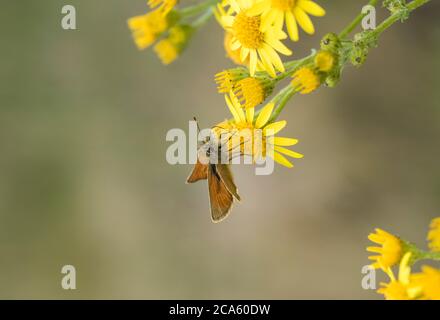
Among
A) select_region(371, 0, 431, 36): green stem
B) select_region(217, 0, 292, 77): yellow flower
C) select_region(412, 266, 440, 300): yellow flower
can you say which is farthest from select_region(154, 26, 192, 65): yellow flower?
select_region(412, 266, 440, 300): yellow flower

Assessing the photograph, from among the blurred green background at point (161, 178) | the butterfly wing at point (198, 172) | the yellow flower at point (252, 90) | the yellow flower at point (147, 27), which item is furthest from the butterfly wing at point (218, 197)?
the blurred green background at point (161, 178)

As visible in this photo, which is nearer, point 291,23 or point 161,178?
point 291,23

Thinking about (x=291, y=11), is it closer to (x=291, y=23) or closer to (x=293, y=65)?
(x=291, y=23)

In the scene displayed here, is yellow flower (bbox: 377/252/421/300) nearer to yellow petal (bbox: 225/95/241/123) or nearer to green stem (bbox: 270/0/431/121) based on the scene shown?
green stem (bbox: 270/0/431/121)

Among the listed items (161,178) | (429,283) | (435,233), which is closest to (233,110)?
(435,233)

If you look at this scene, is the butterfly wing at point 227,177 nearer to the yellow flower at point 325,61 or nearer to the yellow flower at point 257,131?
the yellow flower at point 257,131

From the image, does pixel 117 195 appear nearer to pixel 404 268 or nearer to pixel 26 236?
pixel 26 236
